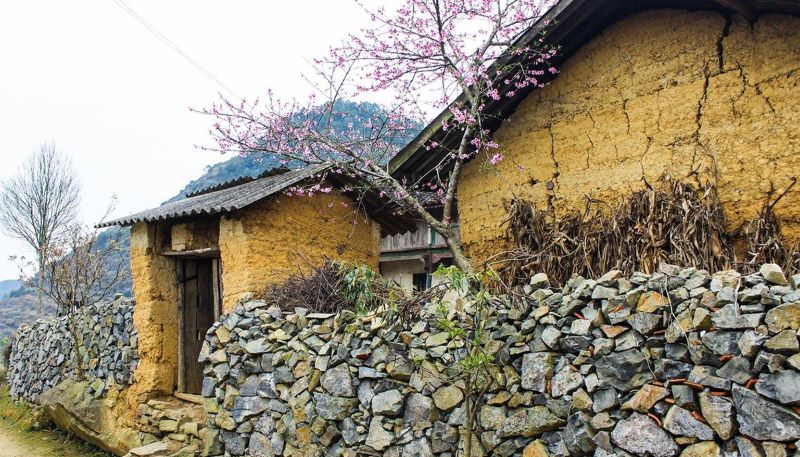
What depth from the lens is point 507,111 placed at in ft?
20.5

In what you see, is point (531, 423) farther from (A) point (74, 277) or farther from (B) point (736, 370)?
(A) point (74, 277)

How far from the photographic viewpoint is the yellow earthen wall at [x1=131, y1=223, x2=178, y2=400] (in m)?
8.46

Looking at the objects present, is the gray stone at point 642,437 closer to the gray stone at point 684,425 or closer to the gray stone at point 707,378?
the gray stone at point 684,425

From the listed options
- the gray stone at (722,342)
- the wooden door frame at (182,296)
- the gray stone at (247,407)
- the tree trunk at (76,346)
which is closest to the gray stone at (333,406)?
the gray stone at (247,407)

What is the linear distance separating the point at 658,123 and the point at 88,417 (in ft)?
33.8

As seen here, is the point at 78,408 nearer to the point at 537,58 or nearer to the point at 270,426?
the point at 270,426

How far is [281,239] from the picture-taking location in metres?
7.50

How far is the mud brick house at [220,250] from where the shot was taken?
7.20 m

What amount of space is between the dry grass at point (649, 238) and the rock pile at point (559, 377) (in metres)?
0.62

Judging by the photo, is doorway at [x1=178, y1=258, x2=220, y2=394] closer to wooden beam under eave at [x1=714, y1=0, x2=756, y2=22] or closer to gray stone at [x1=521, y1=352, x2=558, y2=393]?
gray stone at [x1=521, y1=352, x2=558, y2=393]

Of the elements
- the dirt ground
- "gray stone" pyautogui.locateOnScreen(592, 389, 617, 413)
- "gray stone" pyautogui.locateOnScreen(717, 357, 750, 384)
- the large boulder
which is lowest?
the dirt ground

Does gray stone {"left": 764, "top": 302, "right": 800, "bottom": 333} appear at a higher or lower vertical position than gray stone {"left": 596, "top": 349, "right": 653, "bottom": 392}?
higher

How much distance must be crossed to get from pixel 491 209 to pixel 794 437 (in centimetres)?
373

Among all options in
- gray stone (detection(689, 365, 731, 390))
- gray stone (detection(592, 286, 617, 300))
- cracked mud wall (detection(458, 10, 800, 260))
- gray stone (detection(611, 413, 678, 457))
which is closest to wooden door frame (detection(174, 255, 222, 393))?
cracked mud wall (detection(458, 10, 800, 260))
